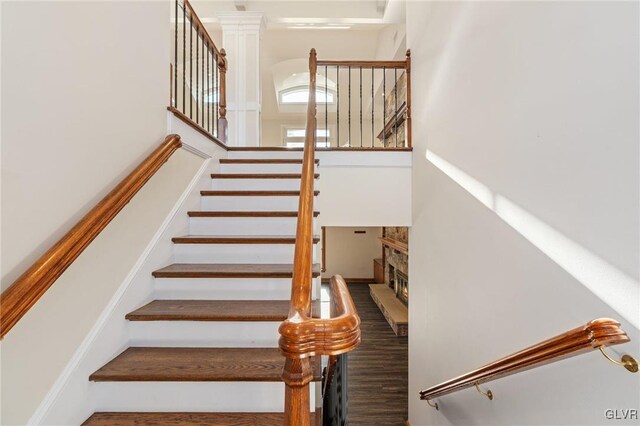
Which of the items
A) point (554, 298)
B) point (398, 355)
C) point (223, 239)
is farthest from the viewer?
point (398, 355)

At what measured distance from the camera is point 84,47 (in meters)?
1.35

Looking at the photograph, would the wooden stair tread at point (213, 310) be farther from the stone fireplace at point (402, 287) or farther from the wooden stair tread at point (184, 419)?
the stone fireplace at point (402, 287)

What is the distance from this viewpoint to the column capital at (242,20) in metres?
4.62

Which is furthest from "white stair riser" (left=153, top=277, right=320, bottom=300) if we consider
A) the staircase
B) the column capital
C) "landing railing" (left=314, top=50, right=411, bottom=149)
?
the column capital

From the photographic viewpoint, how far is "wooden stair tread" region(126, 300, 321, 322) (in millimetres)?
1623

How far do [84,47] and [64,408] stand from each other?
137cm

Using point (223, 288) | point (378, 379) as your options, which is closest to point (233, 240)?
point (223, 288)

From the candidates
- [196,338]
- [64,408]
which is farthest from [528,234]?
[64,408]

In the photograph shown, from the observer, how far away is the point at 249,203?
2688 mm

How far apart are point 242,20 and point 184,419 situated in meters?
4.84

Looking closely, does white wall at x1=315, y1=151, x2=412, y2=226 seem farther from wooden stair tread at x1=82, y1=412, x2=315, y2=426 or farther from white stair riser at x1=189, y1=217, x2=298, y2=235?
wooden stair tread at x1=82, y1=412, x2=315, y2=426

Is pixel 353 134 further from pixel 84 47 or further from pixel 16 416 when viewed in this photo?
pixel 16 416

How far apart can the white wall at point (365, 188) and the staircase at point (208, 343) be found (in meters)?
1.15

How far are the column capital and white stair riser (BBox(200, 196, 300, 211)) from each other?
316 centimetres
